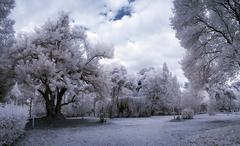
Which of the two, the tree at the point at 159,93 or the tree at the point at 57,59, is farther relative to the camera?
the tree at the point at 159,93

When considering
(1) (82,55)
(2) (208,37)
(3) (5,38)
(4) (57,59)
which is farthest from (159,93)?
(3) (5,38)

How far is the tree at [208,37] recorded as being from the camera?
39.9 ft

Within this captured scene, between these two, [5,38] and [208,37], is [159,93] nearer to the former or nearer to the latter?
[208,37]

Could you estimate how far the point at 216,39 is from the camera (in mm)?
14875

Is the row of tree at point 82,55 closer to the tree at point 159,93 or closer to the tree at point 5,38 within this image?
the tree at point 5,38

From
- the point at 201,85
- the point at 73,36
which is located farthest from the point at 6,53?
the point at 201,85

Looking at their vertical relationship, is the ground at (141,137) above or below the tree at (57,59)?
below

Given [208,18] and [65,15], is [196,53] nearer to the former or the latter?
[208,18]

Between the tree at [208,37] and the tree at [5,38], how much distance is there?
35.2 ft

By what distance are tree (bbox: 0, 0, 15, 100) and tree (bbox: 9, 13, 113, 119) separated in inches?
33.2

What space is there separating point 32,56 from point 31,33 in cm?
229

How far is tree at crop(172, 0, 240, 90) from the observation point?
12.2m

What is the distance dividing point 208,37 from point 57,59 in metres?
12.9

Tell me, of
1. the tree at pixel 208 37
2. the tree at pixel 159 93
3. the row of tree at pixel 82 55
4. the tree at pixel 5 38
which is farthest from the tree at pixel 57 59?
the tree at pixel 159 93
